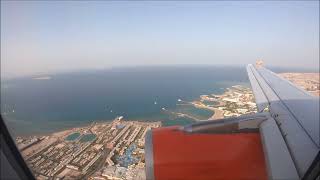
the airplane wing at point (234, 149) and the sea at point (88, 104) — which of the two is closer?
the airplane wing at point (234, 149)

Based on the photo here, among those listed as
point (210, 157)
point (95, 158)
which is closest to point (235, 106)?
point (95, 158)

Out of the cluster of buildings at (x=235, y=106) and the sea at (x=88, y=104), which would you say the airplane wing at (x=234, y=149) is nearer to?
the sea at (x=88, y=104)

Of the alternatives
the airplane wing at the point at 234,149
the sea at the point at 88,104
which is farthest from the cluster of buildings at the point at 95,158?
the airplane wing at the point at 234,149

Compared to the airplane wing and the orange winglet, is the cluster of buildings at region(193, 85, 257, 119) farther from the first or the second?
the orange winglet

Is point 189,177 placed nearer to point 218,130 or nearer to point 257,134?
point 218,130

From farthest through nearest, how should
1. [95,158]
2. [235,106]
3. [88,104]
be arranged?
[88,104], [235,106], [95,158]

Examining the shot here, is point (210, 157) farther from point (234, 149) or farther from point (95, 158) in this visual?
point (95, 158)

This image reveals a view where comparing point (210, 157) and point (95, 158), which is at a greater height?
point (210, 157)

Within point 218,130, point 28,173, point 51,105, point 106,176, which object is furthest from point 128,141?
point 51,105
